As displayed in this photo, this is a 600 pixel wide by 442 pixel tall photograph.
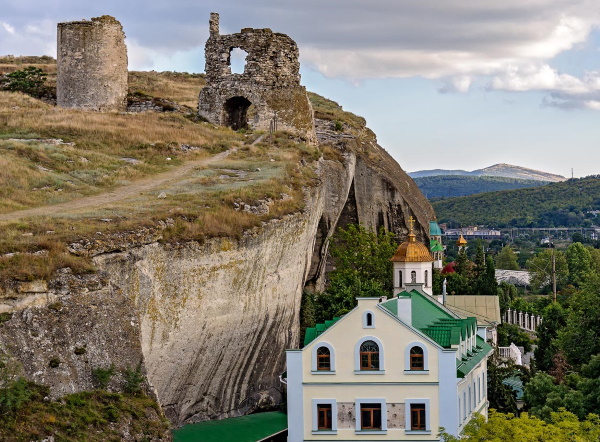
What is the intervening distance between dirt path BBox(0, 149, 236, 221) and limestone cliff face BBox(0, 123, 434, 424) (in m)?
5.39

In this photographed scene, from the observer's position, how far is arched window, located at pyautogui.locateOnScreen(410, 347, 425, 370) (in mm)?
50031

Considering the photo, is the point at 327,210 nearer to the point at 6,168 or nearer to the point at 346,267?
the point at 346,267

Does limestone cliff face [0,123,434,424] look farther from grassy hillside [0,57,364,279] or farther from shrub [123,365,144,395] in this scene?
grassy hillside [0,57,364,279]

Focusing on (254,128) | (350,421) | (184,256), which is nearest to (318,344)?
(350,421)

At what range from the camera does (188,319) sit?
4809cm

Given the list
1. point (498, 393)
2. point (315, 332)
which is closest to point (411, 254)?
point (498, 393)

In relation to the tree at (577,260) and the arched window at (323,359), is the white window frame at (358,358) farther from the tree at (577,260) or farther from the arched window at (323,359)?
the tree at (577,260)

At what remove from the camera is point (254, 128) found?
7350cm

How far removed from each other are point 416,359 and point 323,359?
11.3 feet

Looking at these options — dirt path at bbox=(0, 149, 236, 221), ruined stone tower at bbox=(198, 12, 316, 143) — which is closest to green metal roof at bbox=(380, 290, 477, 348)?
dirt path at bbox=(0, 149, 236, 221)

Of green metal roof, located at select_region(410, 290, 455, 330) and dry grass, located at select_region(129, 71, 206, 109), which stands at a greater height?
dry grass, located at select_region(129, 71, 206, 109)

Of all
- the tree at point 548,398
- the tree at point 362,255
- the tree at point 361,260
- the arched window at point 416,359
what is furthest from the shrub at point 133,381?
the tree at point 362,255

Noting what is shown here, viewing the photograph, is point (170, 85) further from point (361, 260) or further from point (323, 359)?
point (323, 359)

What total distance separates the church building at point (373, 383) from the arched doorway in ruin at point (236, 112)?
1067 inches
